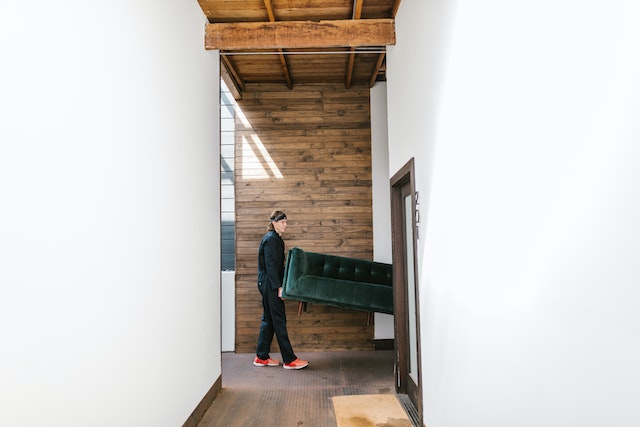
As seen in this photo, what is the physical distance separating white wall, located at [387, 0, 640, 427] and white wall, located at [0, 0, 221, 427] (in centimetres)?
166

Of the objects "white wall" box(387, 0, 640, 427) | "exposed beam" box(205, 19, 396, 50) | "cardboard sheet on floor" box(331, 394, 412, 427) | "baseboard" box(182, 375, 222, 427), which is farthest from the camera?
"exposed beam" box(205, 19, 396, 50)

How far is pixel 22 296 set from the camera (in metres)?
1.62

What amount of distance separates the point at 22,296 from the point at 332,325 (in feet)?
16.1

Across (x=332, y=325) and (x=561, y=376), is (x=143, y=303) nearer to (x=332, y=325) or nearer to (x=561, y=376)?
(x=561, y=376)

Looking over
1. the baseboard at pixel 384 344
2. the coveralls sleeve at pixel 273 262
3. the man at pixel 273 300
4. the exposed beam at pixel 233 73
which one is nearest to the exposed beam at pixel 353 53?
the exposed beam at pixel 233 73

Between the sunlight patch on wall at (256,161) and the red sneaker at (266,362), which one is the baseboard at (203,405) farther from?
the sunlight patch on wall at (256,161)

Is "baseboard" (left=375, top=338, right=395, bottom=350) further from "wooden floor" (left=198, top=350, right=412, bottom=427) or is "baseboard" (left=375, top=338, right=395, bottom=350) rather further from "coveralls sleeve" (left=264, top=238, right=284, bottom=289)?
"coveralls sleeve" (left=264, top=238, right=284, bottom=289)

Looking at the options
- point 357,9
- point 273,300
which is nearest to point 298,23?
point 357,9

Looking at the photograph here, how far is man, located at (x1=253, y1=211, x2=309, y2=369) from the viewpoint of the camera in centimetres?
534

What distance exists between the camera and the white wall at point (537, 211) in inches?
48.0

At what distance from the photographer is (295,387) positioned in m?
4.64

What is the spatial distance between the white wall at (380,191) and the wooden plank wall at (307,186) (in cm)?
8

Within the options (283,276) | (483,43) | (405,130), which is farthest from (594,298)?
(283,276)

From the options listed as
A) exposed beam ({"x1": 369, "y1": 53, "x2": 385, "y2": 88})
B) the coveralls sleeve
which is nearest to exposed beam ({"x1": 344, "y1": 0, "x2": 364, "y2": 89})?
exposed beam ({"x1": 369, "y1": 53, "x2": 385, "y2": 88})
